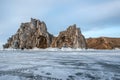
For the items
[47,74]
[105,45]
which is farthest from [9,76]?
[105,45]

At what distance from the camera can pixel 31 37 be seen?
17000 centimetres

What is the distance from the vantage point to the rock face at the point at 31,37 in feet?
541

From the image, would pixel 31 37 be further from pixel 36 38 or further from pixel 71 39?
pixel 71 39

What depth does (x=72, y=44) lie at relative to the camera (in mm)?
149000

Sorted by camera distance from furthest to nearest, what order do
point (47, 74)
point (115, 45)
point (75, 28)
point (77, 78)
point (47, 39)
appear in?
point (115, 45) < point (47, 39) < point (75, 28) < point (47, 74) < point (77, 78)

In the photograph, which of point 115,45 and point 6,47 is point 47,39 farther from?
point 115,45

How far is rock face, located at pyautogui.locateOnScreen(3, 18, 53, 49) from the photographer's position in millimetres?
165000

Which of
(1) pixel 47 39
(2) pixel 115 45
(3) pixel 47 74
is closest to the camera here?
(3) pixel 47 74

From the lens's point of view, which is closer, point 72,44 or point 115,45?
point 72,44

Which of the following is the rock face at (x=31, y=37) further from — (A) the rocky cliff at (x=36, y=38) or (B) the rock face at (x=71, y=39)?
(B) the rock face at (x=71, y=39)

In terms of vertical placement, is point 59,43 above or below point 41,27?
below

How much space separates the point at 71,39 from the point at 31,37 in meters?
33.1

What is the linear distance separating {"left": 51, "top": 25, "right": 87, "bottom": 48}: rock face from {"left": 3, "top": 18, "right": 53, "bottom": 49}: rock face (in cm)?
1354

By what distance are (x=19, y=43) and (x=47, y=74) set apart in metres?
150
